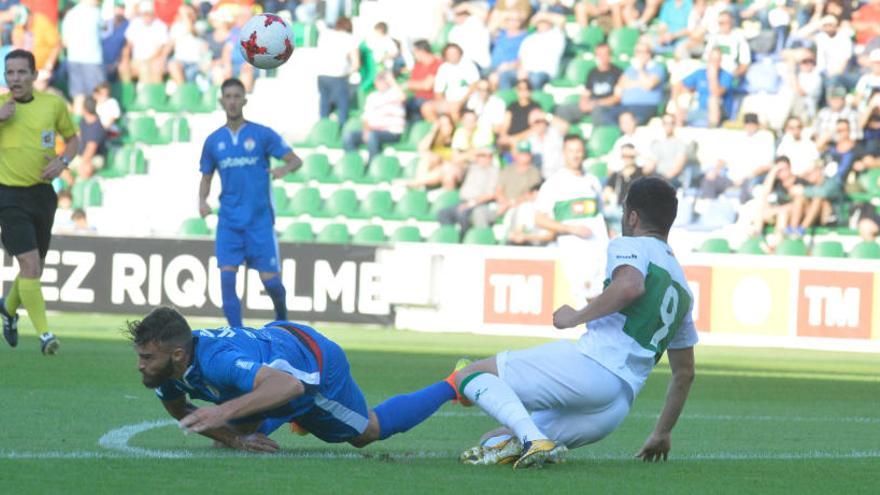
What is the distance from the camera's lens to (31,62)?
11688mm

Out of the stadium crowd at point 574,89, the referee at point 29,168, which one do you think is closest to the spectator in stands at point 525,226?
the stadium crowd at point 574,89

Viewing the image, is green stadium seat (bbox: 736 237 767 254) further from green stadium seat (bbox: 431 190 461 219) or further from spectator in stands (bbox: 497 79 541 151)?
green stadium seat (bbox: 431 190 461 219)

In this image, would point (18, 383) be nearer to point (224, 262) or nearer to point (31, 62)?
point (31, 62)

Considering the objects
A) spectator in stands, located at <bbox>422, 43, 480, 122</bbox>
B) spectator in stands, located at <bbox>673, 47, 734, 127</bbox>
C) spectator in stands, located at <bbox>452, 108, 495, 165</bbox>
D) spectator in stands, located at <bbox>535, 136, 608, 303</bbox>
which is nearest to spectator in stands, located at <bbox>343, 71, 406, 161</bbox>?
spectator in stands, located at <bbox>422, 43, 480, 122</bbox>

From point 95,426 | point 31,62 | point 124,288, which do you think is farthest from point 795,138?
point 95,426

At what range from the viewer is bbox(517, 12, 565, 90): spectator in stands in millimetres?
21750

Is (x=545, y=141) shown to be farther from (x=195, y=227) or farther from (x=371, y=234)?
(x=195, y=227)

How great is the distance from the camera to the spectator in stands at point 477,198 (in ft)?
66.4

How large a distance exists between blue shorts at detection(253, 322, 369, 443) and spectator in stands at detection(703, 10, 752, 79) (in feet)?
48.0

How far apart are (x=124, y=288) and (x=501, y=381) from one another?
13235 mm

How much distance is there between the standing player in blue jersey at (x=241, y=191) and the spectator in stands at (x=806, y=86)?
8794 millimetres

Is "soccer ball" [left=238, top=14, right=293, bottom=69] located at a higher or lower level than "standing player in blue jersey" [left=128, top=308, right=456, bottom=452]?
higher

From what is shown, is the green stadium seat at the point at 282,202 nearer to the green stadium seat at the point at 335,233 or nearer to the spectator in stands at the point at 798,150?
the green stadium seat at the point at 335,233

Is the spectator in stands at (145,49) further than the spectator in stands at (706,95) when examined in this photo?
Yes
